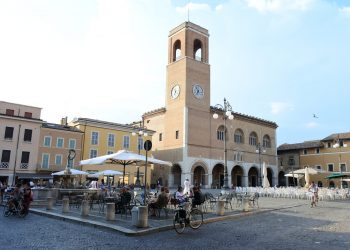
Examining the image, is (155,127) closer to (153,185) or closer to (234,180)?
(153,185)

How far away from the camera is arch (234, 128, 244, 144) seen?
54.6 metres

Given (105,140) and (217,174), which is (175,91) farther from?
(217,174)

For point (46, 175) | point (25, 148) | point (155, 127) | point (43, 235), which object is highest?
point (155, 127)

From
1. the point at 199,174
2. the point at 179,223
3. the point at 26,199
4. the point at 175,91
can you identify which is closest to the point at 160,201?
the point at 179,223

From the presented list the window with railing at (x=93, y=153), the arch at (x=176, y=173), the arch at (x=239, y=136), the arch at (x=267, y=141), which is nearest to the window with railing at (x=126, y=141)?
the window with railing at (x=93, y=153)

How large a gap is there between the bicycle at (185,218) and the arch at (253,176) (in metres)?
49.2

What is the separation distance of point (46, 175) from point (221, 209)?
2833cm

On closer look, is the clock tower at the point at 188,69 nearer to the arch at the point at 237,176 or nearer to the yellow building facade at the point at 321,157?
the arch at the point at 237,176

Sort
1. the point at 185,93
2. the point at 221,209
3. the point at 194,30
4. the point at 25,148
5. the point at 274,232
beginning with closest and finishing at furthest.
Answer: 1. the point at 274,232
2. the point at 221,209
3. the point at 25,148
4. the point at 185,93
5. the point at 194,30

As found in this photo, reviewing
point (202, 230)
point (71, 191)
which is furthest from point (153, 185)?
point (202, 230)

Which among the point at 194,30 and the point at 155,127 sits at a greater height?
the point at 194,30

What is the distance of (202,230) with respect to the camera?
10.2m

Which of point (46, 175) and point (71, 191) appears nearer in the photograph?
point (71, 191)

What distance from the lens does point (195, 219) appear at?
1087cm
